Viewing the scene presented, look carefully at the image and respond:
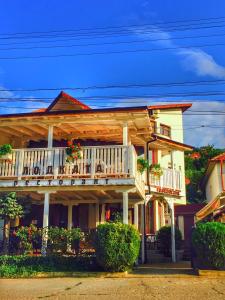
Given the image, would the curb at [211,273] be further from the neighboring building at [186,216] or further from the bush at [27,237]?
the neighboring building at [186,216]

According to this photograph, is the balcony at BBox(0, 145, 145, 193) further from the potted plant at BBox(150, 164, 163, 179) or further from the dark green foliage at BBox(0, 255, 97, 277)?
the potted plant at BBox(150, 164, 163, 179)

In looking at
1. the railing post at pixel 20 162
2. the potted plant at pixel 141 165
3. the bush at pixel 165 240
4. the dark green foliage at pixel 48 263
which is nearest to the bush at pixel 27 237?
the dark green foliage at pixel 48 263

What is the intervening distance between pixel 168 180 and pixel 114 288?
10240mm

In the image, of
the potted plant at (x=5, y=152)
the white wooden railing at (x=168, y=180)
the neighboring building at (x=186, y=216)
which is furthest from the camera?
the neighboring building at (x=186, y=216)

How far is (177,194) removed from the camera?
2066 cm

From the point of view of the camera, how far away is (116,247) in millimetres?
13789

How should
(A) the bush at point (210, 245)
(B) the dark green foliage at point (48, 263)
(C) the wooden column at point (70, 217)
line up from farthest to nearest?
(C) the wooden column at point (70, 217)
(B) the dark green foliage at point (48, 263)
(A) the bush at point (210, 245)

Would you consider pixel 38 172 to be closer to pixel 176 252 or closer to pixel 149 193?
pixel 149 193

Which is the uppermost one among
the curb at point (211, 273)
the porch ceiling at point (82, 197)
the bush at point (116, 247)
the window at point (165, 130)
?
the window at point (165, 130)

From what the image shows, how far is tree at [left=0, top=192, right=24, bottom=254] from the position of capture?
15.9 meters

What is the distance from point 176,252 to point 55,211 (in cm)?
662

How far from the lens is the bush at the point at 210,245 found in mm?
13250

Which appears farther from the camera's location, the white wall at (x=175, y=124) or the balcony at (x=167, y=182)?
the white wall at (x=175, y=124)

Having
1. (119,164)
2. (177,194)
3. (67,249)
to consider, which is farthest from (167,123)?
(67,249)
